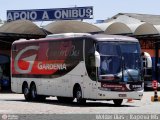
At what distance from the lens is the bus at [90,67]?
27.0 m

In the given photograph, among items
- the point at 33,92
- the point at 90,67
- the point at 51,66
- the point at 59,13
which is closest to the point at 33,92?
the point at 33,92

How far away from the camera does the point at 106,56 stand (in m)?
27.1

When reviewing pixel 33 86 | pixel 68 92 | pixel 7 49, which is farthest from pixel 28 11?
pixel 68 92

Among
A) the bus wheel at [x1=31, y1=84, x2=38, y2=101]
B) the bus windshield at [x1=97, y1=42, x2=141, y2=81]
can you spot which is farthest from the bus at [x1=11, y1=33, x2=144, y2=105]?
the bus wheel at [x1=31, y1=84, x2=38, y2=101]

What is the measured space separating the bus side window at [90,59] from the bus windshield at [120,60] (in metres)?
0.33

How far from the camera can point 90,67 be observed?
2728 centimetres

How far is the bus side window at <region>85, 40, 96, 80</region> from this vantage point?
27081 mm

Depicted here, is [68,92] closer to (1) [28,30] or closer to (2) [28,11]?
(1) [28,30]

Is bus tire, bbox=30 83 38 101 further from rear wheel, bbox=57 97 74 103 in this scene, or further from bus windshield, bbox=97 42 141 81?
bus windshield, bbox=97 42 141 81

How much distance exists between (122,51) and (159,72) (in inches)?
1203

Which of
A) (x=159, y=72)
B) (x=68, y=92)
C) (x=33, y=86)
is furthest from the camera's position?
(x=159, y=72)

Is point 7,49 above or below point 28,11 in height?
below

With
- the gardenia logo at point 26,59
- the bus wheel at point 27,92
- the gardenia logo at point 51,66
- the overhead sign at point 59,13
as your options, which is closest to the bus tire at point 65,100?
the bus wheel at point 27,92

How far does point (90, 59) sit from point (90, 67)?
346 millimetres
